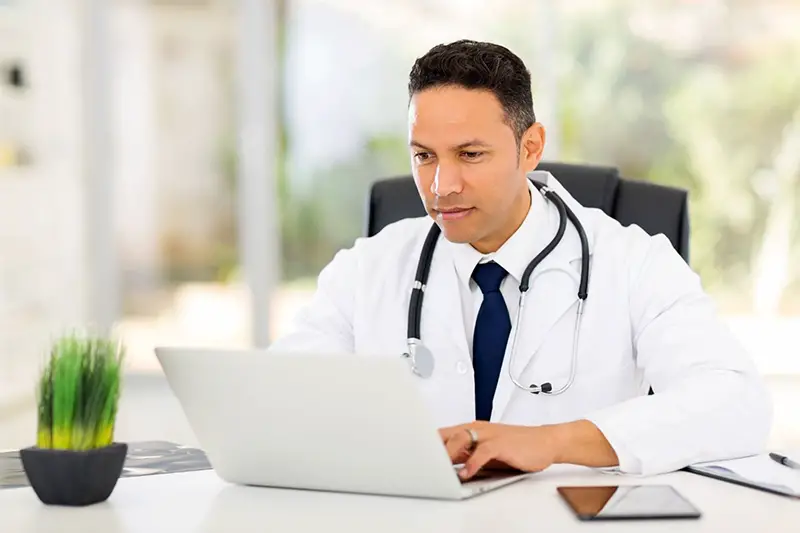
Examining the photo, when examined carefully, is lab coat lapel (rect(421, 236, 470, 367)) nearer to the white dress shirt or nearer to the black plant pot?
the white dress shirt

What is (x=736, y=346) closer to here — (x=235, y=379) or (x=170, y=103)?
(x=235, y=379)

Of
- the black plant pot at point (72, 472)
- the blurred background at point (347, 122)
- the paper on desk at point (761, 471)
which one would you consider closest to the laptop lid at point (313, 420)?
the black plant pot at point (72, 472)

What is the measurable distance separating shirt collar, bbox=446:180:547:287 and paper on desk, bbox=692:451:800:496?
0.54m

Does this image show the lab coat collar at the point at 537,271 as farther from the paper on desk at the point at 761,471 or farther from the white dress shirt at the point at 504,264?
the paper on desk at the point at 761,471

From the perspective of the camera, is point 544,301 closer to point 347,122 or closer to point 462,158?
point 462,158

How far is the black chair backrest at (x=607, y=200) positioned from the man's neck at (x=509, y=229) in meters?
0.18

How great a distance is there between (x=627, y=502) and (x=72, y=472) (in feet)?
1.96

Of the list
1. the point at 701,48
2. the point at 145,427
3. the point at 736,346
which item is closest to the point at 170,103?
the point at 145,427

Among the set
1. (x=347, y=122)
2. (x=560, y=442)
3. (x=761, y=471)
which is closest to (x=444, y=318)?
(x=560, y=442)

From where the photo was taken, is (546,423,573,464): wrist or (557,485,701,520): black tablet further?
(546,423,573,464): wrist

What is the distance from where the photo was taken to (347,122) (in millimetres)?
5680

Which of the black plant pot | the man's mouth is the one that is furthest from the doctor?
the black plant pot

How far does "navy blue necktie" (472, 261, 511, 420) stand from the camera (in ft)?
6.23

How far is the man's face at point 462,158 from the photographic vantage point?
5.87 feet
